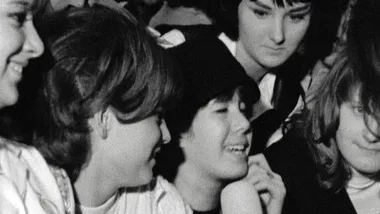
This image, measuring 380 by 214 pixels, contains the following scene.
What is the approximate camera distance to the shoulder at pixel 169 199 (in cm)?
184

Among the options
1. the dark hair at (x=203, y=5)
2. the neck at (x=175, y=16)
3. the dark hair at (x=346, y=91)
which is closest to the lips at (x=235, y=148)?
the dark hair at (x=346, y=91)

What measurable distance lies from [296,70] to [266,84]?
0.24 meters

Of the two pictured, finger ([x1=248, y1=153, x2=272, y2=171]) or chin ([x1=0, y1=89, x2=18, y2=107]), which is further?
finger ([x1=248, y1=153, x2=272, y2=171])

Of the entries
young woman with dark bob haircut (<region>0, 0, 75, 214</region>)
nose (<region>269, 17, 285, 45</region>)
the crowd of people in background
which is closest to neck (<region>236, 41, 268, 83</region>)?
the crowd of people in background

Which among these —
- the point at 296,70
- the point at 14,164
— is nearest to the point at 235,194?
the point at 14,164

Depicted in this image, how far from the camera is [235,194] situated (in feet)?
6.16

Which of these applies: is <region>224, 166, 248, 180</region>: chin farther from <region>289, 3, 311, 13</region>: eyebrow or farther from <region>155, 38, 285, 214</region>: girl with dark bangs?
<region>289, 3, 311, 13</region>: eyebrow

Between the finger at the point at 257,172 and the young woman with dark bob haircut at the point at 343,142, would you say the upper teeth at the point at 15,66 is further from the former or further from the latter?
the young woman with dark bob haircut at the point at 343,142

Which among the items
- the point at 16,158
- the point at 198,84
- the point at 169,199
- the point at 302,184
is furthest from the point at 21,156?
the point at 302,184

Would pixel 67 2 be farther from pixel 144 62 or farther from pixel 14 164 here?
pixel 14 164

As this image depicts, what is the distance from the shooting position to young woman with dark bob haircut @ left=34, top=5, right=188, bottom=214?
1.59m

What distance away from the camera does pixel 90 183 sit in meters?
1.68

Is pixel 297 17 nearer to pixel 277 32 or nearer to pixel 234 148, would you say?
pixel 277 32

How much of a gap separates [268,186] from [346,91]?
358 millimetres
